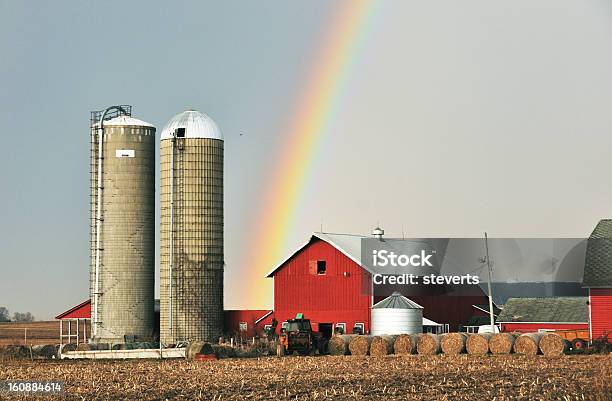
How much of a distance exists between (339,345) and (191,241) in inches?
539

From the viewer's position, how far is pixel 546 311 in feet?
189

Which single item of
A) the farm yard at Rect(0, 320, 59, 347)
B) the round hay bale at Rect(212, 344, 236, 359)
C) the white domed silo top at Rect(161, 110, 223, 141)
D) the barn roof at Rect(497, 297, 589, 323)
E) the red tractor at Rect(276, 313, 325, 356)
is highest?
the white domed silo top at Rect(161, 110, 223, 141)

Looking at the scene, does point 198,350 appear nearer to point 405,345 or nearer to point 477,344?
point 405,345

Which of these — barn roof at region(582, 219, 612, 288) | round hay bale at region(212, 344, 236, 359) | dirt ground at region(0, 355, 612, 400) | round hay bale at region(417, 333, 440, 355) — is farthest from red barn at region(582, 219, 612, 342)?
round hay bale at region(212, 344, 236, 359)

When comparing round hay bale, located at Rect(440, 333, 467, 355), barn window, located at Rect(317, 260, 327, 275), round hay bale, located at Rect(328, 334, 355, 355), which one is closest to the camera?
round hay bale, located at Rect(440, 333, 467, 355)

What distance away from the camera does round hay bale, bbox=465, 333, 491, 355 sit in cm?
4231

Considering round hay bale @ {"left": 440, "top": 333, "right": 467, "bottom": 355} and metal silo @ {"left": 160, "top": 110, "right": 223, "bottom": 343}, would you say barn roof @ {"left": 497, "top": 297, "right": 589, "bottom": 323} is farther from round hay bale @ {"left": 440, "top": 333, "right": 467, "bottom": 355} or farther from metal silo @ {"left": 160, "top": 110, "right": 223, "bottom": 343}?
metal silo @ {"left": 160, "top": 110, "right": 223, "bottom": 343}

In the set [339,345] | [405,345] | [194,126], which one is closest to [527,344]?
[405,345]

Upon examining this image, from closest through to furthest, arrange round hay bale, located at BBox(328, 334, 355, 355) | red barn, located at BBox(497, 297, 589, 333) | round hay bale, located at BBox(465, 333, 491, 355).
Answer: round hay bale, located at BBox(465, 333, 491, 355) < round hay bale, located at BBox(328, 334, 355, 355) < red barn, located at BBox(497, 297, 589, 333)

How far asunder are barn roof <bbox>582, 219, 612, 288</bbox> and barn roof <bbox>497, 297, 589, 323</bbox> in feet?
21.8

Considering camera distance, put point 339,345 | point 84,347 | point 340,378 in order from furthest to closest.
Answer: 1. point 84,347
2. point 339,345
3. point 340,378

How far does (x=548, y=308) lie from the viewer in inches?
2276

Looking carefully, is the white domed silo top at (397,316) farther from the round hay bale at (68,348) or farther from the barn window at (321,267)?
the round hay bale at (68,348)

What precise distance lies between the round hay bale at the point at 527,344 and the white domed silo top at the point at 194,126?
→ 73.2 feet
